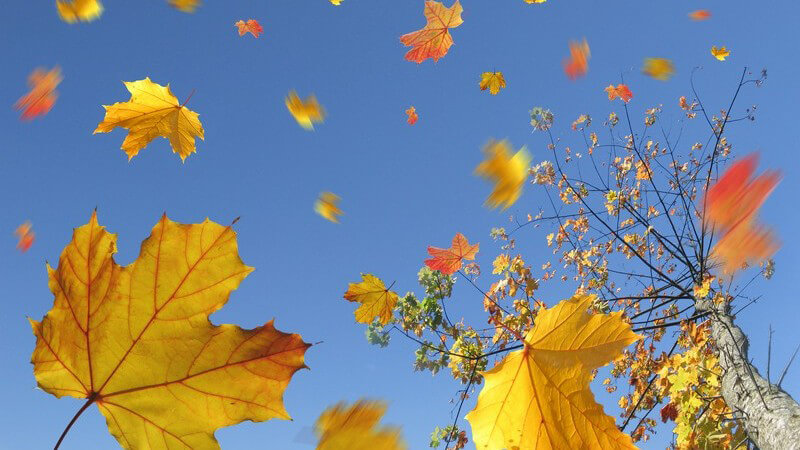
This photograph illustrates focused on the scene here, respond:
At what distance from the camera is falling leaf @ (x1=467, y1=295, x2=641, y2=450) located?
3.83 feet

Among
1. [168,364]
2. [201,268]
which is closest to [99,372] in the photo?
[168,364]

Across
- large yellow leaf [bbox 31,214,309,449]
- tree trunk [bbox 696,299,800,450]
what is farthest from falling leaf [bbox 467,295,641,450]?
tree trunk [bbox 696,299,800,450]

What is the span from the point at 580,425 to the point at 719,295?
3.68m

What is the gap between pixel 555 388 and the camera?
1.25 meters

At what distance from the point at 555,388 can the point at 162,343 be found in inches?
36.2

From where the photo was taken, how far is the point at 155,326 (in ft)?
2.84

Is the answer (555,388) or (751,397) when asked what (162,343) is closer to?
(555,388)

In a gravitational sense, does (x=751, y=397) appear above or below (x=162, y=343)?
above

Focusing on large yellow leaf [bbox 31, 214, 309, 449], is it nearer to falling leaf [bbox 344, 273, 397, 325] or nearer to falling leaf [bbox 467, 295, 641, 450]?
falling leaf [bbox 467, 295, 641, 450]

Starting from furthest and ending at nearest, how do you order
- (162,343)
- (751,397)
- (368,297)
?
1. (368,297)
2. (751,397)
3. (162,343)

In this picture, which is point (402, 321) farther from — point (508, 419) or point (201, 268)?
point (201, 268)

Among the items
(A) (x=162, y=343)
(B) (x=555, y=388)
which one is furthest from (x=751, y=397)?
(A) (x=162, y=343)

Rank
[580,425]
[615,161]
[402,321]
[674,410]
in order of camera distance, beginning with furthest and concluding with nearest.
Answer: [615,161] → [402,321] → [674,410] → [580,425]

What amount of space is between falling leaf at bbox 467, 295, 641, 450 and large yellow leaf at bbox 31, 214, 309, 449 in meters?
0.55
